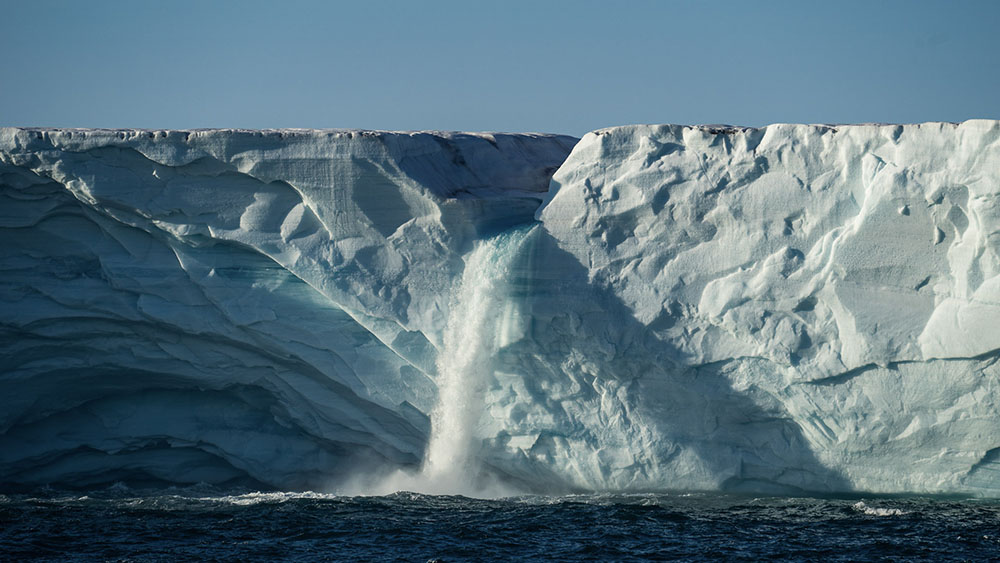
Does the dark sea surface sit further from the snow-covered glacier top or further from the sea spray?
the snow-covered glacier top

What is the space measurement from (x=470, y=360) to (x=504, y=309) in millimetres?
713

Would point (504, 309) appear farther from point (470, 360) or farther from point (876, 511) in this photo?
point (876, 511)

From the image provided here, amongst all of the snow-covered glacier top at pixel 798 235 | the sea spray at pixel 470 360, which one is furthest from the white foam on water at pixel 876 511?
the sea spray at pixel 470 360

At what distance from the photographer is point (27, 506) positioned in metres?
12.4

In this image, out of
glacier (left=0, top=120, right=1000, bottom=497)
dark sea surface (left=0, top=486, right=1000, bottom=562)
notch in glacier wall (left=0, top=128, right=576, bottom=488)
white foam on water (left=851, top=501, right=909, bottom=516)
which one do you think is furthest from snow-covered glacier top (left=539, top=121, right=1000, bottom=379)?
dark sea surface (left=0, top=486, right=1000, bottom=562)

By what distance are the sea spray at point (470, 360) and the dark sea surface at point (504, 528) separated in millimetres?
465

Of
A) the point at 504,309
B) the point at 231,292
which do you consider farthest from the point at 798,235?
the point at 231,292

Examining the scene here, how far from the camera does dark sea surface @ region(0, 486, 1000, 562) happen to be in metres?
9.91

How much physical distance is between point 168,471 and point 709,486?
23.0ft

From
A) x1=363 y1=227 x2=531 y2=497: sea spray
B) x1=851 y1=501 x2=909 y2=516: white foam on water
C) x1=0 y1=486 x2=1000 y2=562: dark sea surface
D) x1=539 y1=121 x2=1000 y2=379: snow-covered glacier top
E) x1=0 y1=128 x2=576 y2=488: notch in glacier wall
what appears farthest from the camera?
x1=0 y1=128 x2=576 y2=488: notch in glacier wall

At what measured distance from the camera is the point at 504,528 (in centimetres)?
1086

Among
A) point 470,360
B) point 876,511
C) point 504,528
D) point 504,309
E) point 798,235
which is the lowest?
point 504,528

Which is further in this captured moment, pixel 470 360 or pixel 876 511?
pixel 470 360

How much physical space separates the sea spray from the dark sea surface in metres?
0.46
